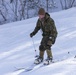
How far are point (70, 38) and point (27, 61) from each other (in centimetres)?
279

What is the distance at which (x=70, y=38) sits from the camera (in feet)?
35.2

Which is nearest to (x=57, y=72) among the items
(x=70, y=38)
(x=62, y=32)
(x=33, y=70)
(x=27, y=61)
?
(x=33, y=70)

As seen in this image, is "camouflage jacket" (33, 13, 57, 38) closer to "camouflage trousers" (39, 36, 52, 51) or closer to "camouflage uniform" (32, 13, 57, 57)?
"camouflage uniform" (32, 13, 57, 57)

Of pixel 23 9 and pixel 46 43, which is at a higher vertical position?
pixel 46 43

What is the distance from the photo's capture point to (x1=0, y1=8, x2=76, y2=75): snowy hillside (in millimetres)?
7371

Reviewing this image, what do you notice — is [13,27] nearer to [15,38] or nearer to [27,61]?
[15,38]

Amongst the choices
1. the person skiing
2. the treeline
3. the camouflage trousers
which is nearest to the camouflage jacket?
the person skiing

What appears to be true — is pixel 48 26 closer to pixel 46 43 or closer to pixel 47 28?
pixel 47 28

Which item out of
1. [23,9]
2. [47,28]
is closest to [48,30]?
[47,28]

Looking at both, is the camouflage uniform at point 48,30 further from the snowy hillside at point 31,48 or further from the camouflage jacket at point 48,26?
the snowy hillside at point 31,48

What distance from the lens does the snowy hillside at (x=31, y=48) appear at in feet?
24.2

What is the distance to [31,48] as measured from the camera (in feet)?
32.6

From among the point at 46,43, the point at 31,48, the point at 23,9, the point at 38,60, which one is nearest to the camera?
the point at 46,43

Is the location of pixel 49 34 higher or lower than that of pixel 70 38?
higher
